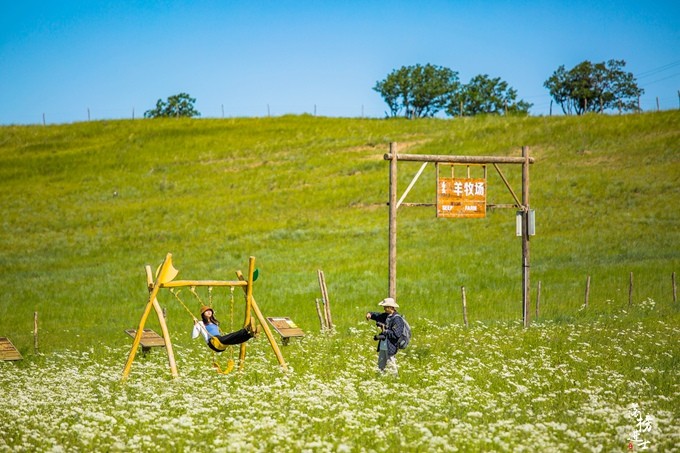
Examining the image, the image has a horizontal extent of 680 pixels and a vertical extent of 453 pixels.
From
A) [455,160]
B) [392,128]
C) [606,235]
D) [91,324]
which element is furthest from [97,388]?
[392,128]

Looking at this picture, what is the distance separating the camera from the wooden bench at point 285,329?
69.9 feet

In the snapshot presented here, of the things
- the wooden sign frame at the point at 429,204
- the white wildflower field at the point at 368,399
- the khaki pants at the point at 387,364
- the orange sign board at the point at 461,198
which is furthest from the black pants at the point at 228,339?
the orange sign board at the point at 461,198

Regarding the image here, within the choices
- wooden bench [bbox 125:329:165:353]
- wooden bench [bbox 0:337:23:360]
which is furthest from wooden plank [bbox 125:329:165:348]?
wooden bench [bbox 0:337:23:360]

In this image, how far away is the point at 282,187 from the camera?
64000 mm

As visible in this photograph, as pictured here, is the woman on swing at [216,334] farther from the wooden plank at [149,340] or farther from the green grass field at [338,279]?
the wooden plank at [149,340]

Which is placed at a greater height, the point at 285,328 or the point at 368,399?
the point at 368,399

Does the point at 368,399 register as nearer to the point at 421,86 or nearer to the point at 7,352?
the point at 7,352

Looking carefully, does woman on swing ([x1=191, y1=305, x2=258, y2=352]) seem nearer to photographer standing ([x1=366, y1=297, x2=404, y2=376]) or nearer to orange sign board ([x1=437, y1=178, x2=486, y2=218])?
photographer standing ([x1=366, y1=297, x2=404, y2=376])

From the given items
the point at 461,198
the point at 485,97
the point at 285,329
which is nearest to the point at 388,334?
the point at 285,329

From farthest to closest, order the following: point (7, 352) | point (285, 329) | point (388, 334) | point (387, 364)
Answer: point (285, 329), point (7, 352), point (387, 364), point (388, 334)

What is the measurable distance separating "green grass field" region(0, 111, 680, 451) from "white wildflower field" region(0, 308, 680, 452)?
7 cm

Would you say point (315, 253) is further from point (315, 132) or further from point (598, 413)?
point (315, 132)

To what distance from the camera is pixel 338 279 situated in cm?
3675

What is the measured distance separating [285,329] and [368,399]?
787 cm
